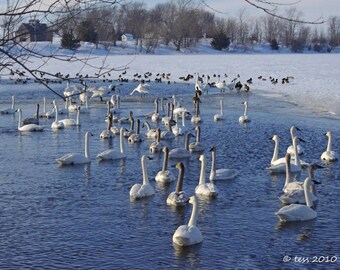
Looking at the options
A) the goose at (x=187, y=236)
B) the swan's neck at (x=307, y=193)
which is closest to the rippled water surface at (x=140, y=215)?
the goose at (x=187, y=236)

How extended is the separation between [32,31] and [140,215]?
8.12m

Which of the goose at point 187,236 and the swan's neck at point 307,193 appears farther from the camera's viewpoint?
the swan's neck at point 307,193

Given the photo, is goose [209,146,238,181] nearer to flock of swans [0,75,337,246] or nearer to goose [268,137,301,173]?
flock of swans [0,75,337,246]

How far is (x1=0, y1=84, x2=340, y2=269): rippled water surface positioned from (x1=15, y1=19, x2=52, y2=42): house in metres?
5.81

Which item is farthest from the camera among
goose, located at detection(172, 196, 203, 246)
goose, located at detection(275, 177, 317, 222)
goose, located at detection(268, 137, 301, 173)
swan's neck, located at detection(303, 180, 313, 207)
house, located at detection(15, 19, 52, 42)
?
goose, located at detection(268, 137, 301, 173)

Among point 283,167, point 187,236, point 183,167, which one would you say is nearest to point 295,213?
point 187,236

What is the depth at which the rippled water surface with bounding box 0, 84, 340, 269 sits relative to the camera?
9.34m

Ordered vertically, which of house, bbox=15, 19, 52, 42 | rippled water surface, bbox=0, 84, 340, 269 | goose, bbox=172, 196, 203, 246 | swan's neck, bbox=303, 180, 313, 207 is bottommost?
rippled water surface, bbox=0, 84, 340, 269

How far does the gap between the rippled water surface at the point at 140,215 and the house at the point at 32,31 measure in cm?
581

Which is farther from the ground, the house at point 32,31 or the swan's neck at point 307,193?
the house at point 32,31

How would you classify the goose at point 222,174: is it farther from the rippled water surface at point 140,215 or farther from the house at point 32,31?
the house at point 32,31

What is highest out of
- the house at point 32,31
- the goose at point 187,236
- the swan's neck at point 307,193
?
the house at point 32,31

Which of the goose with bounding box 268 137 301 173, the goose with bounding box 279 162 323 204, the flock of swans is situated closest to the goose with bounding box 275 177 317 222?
the flock of swans

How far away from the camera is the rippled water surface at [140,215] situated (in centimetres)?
934
